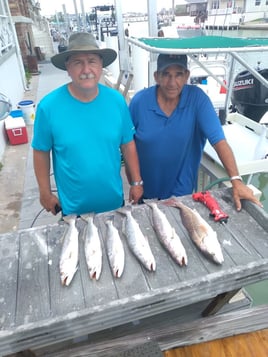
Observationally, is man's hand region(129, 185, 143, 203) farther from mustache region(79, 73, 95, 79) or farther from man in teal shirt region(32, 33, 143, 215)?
mustache region(79, 73, 95, 79)

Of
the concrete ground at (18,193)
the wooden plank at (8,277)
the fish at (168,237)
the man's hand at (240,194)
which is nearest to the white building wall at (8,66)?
the concrete ground at (18,193)

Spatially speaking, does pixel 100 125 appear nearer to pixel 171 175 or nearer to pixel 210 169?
pixel 171 175

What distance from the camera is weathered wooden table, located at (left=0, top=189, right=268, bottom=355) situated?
1223mm

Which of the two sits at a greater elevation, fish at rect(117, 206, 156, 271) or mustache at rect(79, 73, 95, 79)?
mustache at rect(79, 73, 95, 79)

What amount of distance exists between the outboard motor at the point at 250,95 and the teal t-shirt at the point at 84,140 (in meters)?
3.26

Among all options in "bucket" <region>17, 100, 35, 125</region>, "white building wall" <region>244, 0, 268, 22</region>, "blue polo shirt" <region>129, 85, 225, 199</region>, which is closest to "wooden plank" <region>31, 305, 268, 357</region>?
"blue polo shirt" <region>129, 85, 225, 199</region>

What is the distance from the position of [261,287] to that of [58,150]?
9.61ft

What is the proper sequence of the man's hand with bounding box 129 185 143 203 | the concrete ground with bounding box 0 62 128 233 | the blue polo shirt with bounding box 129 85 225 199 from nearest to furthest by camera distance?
the blue polo shirt with bounding box 129 85 225 199, the man's hand with bounding box 129 185 143 203, the concrete ground with bounding box 0 62 128 233

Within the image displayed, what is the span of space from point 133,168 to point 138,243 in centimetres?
90

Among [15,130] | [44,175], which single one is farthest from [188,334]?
[15,130]

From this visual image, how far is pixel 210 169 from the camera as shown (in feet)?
8.71

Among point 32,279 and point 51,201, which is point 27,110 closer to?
point 51,201

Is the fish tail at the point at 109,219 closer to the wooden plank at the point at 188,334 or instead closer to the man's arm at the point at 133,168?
the man's arm at the point at 133,168

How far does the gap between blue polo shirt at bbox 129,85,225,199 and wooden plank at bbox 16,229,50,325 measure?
111 cm
